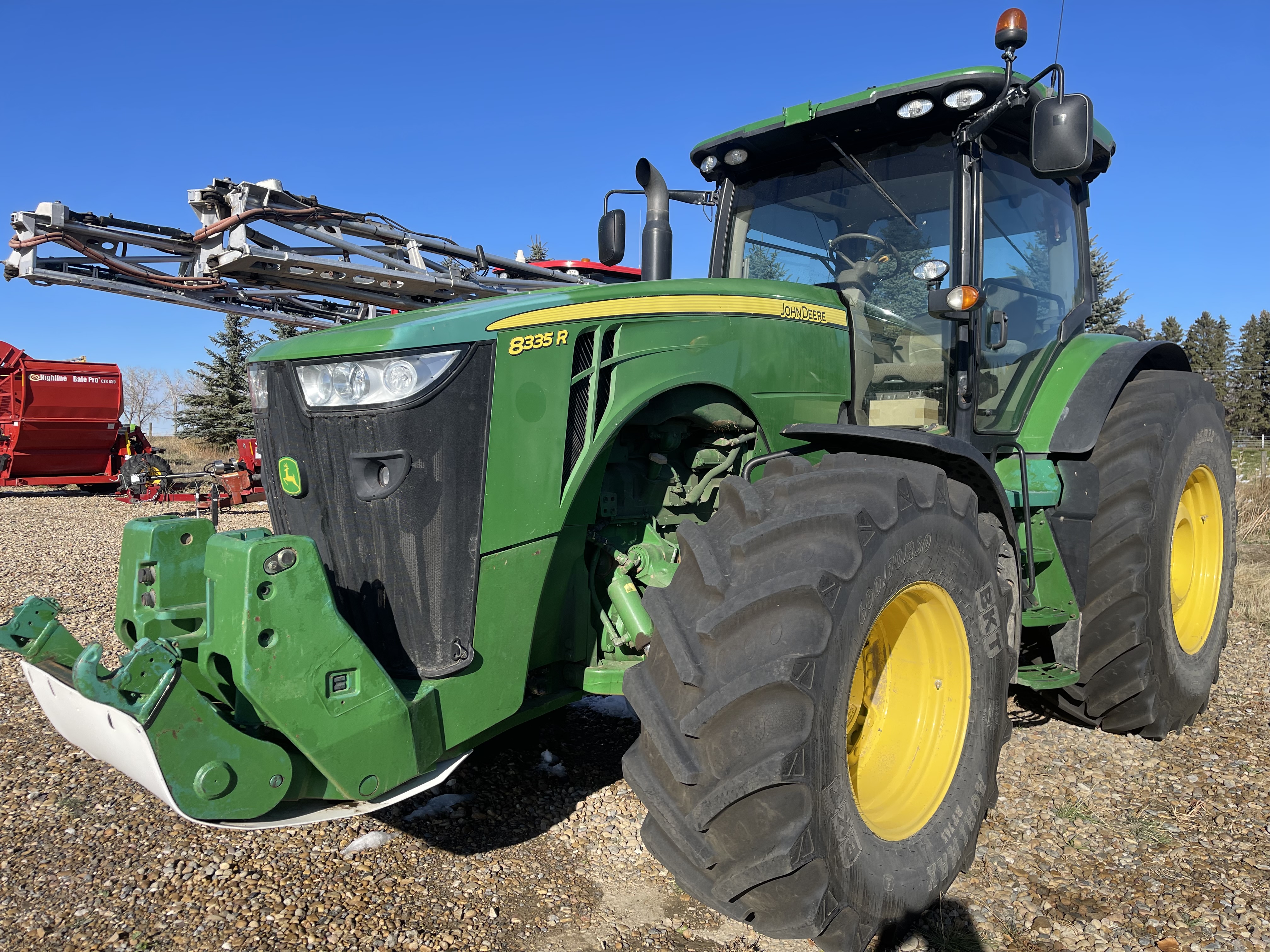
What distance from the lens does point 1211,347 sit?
5606 centimetres

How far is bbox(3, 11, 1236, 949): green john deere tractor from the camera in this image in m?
2.10

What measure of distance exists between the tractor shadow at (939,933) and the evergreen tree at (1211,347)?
57327mm

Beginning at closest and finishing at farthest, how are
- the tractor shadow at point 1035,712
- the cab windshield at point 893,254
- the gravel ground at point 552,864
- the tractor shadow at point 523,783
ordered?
the gravel ground at point 552,864 → the tractor shadow at point 523,783 → the cab windshield at point 893,254 → the tractor shadow at point 1035,712

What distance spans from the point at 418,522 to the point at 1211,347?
217 ft

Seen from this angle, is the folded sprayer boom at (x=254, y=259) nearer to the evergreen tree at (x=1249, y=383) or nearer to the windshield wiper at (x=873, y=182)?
the windshield wiper at (x=873, y=182)

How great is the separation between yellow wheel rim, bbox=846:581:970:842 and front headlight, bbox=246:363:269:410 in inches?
80.2

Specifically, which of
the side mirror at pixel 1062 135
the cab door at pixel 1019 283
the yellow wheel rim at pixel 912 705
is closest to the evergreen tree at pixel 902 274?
the cab door at pixel 1019 283

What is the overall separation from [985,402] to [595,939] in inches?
103

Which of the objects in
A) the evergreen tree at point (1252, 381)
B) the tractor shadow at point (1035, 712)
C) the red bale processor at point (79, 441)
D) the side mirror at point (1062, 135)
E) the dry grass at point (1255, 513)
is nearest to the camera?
the side mirror at point (1062, 135)

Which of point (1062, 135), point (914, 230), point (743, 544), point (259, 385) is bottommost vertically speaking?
point (743, 544)

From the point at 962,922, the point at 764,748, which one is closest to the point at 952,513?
the point at 764,748

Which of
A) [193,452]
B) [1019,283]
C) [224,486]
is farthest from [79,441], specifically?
[1019,283]

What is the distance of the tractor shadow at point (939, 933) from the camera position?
2443 millimetres

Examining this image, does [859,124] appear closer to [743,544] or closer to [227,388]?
[743,544]
